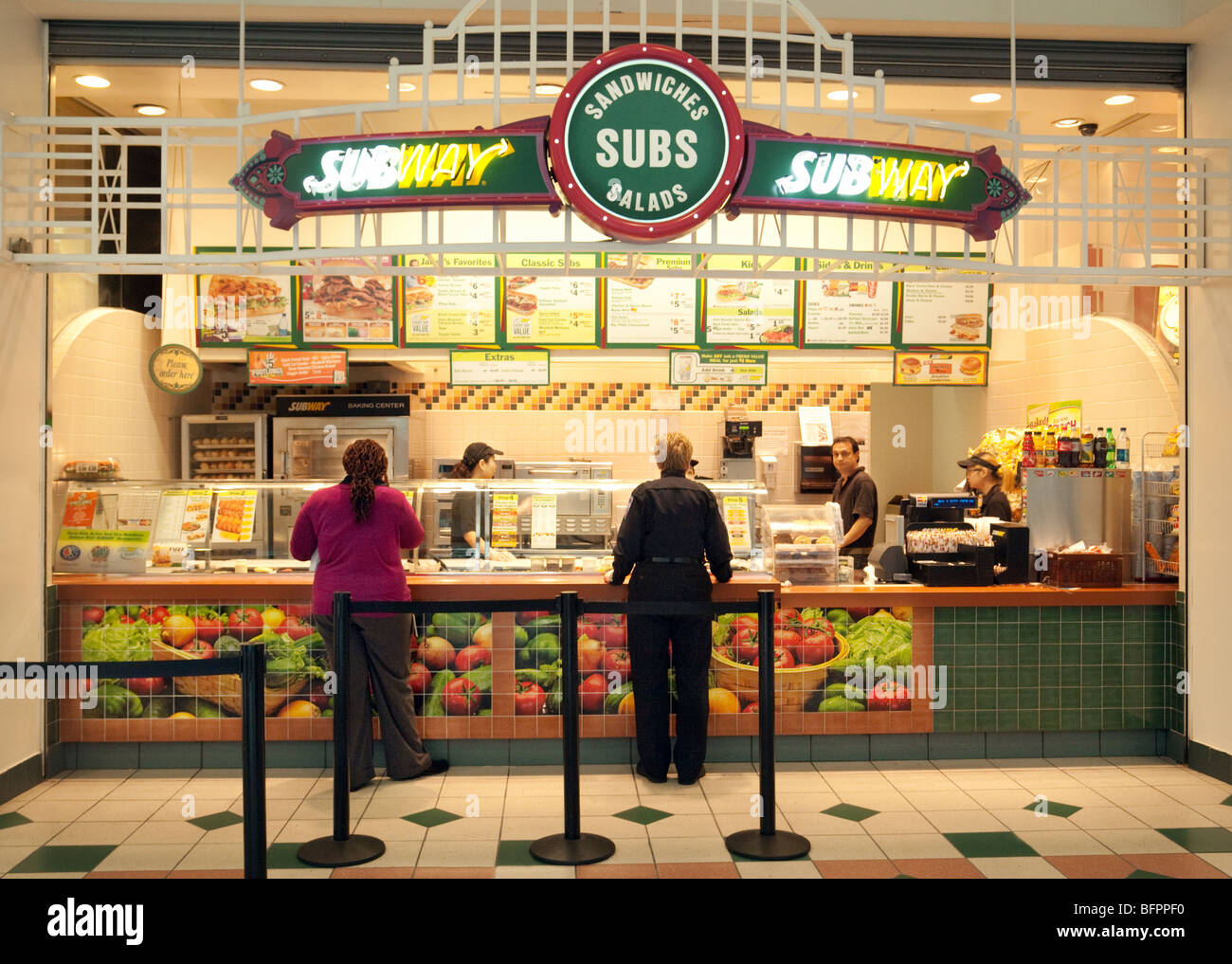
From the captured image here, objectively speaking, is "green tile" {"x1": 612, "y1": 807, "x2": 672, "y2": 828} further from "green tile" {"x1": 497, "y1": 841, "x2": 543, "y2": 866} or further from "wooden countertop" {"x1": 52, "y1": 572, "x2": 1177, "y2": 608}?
"wooden countertop" {"x1": 52, "y1": 572, "x2": 1177, "y2": 608}

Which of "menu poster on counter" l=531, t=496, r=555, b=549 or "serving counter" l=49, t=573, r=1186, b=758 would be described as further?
"menu poster on counter" l=531, t=496, r=555, b=549

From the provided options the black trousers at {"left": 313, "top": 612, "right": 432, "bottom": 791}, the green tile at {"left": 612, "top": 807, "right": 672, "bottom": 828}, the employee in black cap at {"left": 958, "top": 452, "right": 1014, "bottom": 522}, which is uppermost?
the employee in black cap at {"left": 958, "top": 452, "right": 1014, "bottom": 522}

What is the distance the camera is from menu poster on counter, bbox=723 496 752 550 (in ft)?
20.9

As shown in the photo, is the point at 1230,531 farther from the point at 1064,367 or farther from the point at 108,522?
the point at 108,522

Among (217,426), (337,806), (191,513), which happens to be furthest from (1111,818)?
(217,426)

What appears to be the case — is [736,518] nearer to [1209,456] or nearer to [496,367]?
[496,367]

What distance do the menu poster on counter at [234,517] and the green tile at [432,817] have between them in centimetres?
226

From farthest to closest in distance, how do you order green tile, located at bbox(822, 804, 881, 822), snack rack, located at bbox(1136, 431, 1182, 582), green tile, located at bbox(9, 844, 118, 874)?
snack rack, located at bbox(1136, 431, 1182, 582)
green tile, located at bbox(822, 804, 881, 822)
green tile, located at bbox(9, 844, 118, 874)

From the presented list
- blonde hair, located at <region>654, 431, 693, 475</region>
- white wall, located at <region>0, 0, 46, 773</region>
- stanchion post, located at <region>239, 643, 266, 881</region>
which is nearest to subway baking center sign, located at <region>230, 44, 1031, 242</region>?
blonde hair, located at <region>654, 431, 693, 475</region>

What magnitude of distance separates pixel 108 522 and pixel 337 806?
2.64m

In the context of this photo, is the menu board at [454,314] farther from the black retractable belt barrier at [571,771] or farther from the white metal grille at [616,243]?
the black retractable belt barrier at [571,771]

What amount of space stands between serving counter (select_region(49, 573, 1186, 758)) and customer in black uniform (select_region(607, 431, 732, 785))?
0.30 metres

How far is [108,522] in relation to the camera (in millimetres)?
6059

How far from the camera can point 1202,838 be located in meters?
4.61
